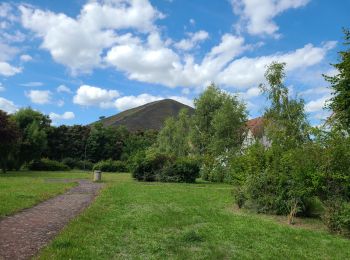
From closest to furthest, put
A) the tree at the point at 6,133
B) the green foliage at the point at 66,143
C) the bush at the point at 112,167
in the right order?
the tree at the point at 6,133 < the bush at the point at 112,167 < the green foliage at the point at 66,143

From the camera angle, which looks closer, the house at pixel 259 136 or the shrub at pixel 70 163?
the house at pixel 259 136

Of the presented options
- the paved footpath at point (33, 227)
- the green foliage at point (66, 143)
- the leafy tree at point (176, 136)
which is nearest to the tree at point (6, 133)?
Result: the leafy tree at point (176, 136)

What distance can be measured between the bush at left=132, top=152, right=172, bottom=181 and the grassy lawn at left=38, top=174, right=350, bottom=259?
59.6 feet

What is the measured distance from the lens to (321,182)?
1141cm

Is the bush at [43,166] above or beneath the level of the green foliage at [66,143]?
beneath

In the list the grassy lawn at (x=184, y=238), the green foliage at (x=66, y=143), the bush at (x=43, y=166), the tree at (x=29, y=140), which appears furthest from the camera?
the green foliage at (x=66, y=143)

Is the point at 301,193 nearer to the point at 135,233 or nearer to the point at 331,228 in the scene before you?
the point at 331,228

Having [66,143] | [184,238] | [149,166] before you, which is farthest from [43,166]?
[184,238]

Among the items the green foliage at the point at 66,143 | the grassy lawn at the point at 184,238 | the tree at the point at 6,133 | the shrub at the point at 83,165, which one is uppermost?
the green foliage at the point at 66,143

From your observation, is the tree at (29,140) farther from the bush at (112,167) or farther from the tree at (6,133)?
the bush at (112,167)

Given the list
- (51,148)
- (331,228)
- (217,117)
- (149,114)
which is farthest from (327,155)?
(149,114)

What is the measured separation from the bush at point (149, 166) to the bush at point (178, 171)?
0.40 metres

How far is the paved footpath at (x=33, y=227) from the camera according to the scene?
7.25m

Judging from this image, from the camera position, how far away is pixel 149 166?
3169 centimetres
